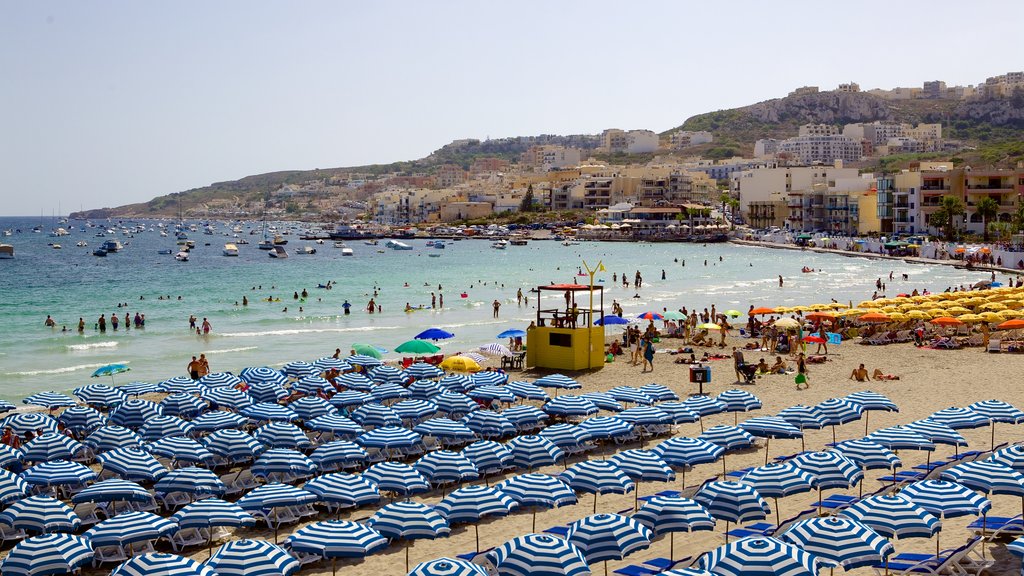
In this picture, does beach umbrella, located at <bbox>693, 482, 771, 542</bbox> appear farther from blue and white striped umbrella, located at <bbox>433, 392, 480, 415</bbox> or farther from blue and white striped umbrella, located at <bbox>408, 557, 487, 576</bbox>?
blue and white striped umbrella, located at <bbox>433, 392, 480, 415</bbox>

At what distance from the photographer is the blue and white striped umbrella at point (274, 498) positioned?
1205 centimetres

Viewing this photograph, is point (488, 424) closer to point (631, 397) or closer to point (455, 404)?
point (455, 404)

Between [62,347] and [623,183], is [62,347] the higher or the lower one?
the lower one

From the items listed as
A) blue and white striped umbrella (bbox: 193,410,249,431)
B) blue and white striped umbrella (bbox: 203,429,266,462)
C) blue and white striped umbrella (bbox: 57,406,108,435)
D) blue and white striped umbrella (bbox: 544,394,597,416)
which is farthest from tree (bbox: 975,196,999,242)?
blue and white striped umbrella (bbox: 57,406,108,435)

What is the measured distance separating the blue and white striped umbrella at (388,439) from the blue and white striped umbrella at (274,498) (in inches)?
114

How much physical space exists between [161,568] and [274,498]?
10.5ft

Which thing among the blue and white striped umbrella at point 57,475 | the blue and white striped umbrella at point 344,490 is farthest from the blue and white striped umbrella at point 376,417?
the blue and white striped umbrella at point 57,475

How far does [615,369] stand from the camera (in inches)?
1002

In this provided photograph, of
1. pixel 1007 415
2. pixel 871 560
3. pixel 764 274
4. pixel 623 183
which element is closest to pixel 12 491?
pixel 871 560

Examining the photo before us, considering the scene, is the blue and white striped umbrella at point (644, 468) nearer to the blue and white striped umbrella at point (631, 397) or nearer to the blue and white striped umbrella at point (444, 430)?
the blue and white striped umbrella at point (444, 430)

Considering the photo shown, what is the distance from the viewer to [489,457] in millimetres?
14234

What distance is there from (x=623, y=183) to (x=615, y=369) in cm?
13314

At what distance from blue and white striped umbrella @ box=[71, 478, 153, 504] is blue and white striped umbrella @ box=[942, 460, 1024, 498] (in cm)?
1063

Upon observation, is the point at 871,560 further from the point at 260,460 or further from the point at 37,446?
the point at 37,446
